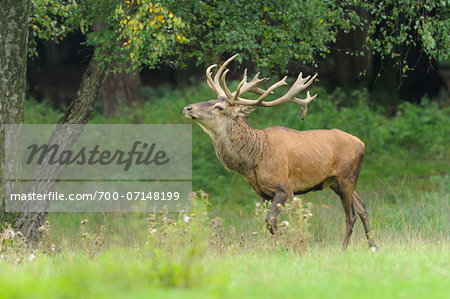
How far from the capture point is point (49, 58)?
26.3 meters

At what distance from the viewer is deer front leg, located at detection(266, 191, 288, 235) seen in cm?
838

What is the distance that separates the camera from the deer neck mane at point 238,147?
8828 mm

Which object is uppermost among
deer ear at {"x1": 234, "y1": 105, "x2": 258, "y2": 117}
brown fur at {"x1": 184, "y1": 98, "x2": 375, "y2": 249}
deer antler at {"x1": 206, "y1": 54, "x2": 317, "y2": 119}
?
deer antler at {"x1": 206, "y1": 54, "x2": 317, "y2": 119}

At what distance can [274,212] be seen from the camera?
8.59m

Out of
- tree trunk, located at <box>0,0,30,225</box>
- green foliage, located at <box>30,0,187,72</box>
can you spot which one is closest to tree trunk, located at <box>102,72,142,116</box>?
green foliage, located at <box>30,0,187,72</box>

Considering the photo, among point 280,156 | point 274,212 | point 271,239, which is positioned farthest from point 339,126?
point 271,239

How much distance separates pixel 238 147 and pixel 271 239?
131cm

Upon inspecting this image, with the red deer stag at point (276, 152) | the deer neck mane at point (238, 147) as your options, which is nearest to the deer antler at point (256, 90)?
the red deer stag at point (276, 152)

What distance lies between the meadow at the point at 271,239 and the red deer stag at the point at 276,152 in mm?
430

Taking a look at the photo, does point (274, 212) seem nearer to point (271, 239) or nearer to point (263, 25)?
point (271, 239)

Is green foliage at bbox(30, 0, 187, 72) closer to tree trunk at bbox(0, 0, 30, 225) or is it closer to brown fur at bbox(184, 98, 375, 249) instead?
tree trunk at bbox(0, 0, 30, 225)

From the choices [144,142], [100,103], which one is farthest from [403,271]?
[100,103]

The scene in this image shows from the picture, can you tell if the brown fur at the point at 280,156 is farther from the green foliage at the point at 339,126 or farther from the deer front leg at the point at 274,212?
the green foliage at the point at 339,126

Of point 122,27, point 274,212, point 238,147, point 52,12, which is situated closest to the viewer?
point 274,212
